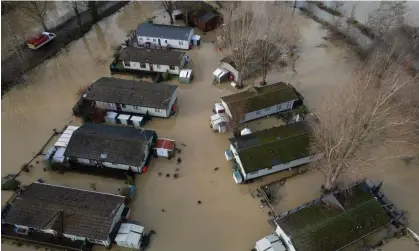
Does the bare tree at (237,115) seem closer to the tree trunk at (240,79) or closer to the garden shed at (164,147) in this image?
the tree trunk at (240,79)

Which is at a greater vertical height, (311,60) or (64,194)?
(311,60)

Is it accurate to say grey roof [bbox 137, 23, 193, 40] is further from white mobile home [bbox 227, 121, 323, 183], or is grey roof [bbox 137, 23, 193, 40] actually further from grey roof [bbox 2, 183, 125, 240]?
grey roof [bbox 2, 183, 125, 240]

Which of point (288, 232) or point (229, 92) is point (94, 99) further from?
point (288, 232)

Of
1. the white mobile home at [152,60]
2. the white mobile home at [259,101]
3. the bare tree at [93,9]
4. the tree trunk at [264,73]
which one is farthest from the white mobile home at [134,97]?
the bare tree at [93,9]

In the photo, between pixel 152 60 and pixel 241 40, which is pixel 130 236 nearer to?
pixel 241 40

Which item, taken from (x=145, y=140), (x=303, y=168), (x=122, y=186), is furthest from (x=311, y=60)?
(x=122, y=186)

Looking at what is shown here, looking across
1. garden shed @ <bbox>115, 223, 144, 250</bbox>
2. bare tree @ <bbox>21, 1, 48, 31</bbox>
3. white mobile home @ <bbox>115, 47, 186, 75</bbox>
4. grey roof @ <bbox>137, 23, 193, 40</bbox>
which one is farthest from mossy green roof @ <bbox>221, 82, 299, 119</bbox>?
bare tree @ <bbox>21, 1, 48, 31</bbox>

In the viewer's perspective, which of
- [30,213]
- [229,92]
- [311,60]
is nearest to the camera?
[30,213]

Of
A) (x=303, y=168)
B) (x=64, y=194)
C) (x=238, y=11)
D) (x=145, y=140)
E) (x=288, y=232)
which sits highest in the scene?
(x=238, y=11)
